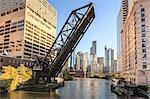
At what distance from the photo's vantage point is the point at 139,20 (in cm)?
5309

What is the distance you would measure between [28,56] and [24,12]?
74.0 feet

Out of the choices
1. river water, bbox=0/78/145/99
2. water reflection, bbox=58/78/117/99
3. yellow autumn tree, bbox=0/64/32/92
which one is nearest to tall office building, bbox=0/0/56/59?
water reflection, bbox=58/78/117/99

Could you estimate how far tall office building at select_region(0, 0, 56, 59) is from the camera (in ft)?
366

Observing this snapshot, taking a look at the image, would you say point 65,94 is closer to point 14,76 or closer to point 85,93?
point 85,93

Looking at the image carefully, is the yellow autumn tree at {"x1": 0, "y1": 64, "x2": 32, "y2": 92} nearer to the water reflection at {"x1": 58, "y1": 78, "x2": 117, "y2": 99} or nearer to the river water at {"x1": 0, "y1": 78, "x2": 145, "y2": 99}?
the river water at {"x1": 0, "y1": 78, "x2": 145, "y2": 99}

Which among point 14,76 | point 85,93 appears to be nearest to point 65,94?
point 85,93

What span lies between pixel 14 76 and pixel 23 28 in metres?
70.9

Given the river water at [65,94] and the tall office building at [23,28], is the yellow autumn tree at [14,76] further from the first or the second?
the tall office building at [23,28]

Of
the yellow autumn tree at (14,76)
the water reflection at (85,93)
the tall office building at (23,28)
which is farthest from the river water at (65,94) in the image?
the tall office building at (23,28)

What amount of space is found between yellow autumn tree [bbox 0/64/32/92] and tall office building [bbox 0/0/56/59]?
5807 centimetres

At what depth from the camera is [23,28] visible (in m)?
112

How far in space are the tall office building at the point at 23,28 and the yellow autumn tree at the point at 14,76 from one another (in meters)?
58.1

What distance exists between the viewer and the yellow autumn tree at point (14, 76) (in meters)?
41.8

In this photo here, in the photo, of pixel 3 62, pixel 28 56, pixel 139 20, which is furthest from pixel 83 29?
pixel 28 56
